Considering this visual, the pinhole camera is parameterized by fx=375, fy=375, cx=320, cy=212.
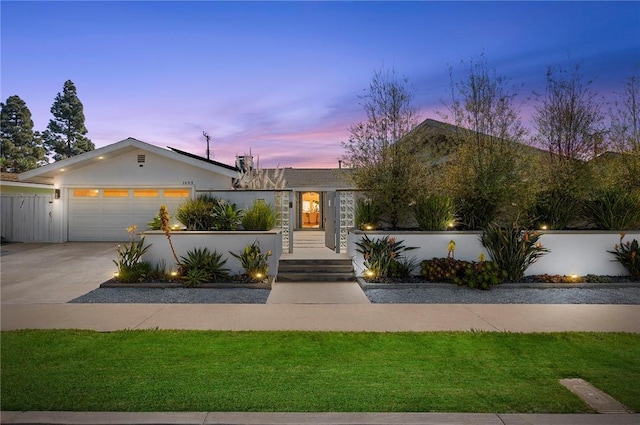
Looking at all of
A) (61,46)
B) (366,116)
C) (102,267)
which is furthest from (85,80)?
(366,116)

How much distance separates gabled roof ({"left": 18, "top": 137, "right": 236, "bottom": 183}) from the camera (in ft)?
46.7

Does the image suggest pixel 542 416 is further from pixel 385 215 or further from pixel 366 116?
pixel 366 116

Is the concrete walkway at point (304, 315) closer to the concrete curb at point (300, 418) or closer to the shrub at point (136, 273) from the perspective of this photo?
the shrub at point (136, 273)

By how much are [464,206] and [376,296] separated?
396 centimetres

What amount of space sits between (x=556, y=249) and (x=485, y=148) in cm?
300

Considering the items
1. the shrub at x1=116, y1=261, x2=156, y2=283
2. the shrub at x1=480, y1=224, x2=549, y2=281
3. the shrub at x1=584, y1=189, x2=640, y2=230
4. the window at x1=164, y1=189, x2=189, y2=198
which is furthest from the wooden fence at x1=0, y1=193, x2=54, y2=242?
the shrub at x1=584, y1=189, x2=640, y2=230

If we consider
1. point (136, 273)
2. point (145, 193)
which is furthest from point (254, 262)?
point (145, 193)

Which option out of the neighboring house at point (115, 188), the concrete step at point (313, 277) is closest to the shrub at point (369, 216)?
the concrete step at point (313, 277)

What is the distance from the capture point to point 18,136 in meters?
36.1

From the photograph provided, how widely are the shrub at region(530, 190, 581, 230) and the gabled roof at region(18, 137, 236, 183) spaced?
1022 cm

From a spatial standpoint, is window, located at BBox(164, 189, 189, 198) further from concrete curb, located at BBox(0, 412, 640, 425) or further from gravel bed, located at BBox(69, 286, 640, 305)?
concrete curb, located at BBox(0, 412, 640, 425)

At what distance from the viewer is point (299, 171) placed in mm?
23609

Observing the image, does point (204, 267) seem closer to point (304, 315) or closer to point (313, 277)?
point (313, 277)

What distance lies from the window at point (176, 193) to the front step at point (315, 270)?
7389 mm
